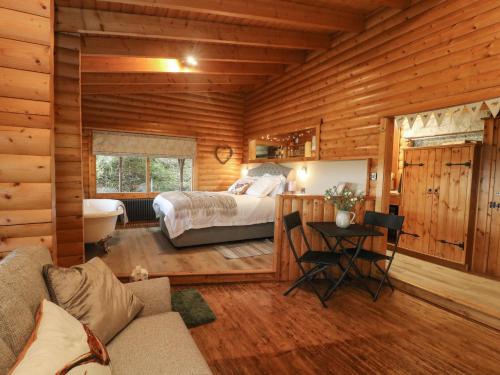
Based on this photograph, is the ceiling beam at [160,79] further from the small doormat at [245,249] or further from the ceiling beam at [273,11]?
the small doormat at [245,249]

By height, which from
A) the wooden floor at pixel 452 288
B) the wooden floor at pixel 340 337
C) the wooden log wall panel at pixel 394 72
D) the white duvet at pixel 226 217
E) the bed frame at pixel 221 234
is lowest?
the wooden floor at pixel 340 337

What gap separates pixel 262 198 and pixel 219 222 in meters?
0.93

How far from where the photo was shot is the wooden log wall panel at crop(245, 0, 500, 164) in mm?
2584

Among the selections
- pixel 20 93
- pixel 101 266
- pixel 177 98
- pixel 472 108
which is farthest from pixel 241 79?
pixel 101 266

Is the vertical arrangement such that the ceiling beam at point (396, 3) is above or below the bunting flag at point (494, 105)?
above

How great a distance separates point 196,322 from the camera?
235cm

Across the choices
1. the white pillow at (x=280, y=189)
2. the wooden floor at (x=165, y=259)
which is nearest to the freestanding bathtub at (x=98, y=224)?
the wooden floor at (x=165, y=259)

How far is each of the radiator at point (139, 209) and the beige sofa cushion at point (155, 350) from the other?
4.69m

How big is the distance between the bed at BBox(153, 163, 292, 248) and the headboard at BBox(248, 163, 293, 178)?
0.81 metres

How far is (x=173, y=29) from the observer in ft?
11.2

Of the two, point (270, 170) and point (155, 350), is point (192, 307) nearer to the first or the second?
point (155, 350)

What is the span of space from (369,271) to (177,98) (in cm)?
529

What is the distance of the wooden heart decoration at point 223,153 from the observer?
270 inches

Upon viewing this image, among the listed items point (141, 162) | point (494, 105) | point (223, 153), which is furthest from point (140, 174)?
point (494, 105)
